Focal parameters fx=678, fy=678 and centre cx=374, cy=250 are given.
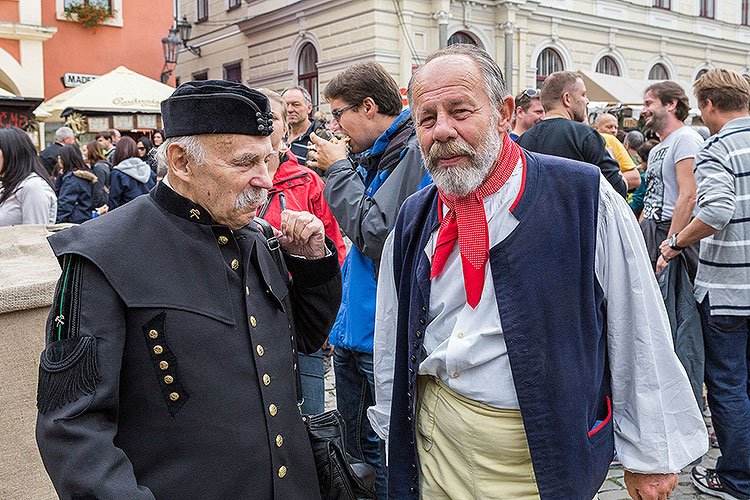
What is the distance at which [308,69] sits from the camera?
63.0ft

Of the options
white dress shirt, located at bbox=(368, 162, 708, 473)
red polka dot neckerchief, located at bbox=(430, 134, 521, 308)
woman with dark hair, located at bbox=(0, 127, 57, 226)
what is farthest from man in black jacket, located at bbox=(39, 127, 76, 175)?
white dress shirt, located at bbox=(368, 162, 708, 473)

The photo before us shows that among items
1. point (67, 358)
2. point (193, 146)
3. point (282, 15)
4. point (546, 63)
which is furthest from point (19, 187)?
point (546, 63)

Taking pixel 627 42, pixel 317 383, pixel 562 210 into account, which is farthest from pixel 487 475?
pixel 627 42

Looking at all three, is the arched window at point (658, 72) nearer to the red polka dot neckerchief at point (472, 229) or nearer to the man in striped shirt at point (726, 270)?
the man in striped shirt at point (726, 270)

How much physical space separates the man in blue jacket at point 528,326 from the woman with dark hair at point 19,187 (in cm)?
329

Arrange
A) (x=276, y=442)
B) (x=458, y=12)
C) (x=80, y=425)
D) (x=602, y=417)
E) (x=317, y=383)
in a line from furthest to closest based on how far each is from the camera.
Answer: (x=458, y=12) < (x=317, y=383) < (x=602, y=417) < (x=276, y=442) < (x=80, y=425)

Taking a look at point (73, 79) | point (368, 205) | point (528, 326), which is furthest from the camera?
point (73, 79)

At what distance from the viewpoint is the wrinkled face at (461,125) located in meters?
2.00

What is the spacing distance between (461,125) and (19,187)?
3.55 meters

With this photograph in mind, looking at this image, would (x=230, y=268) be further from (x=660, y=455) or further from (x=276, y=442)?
(x=660, y=455)

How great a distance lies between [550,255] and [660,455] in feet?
2.13

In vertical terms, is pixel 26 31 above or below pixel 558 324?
above

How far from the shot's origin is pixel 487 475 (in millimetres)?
1978

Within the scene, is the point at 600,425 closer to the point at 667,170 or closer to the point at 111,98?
the point at 667,170
